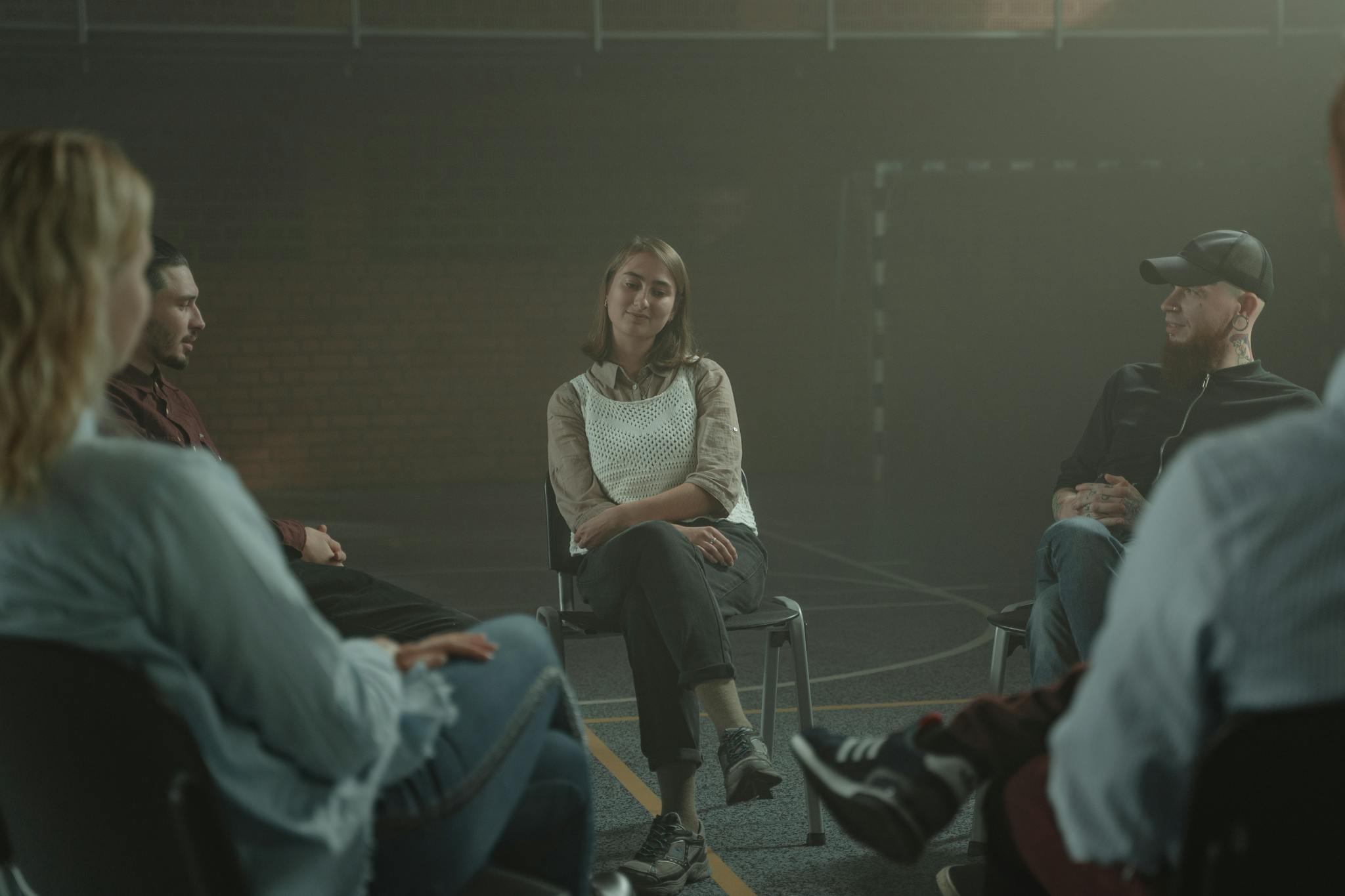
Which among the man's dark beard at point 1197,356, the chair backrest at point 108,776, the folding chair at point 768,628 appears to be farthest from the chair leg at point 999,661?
the chair backrest at point 108,776

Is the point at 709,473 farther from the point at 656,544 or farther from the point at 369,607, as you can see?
the point at 369,607

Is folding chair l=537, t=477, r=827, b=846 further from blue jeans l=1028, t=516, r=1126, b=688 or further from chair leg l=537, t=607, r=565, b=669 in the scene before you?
blue jeans l=1028, t=516, r=1126, b=688

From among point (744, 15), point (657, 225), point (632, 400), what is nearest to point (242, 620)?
point (632, 400)

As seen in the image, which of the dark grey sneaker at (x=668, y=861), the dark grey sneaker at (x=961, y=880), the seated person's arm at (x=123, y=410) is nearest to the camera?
the dark grey sneaker at (x=961, y=880)

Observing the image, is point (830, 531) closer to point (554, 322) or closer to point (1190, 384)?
point (554, 322)

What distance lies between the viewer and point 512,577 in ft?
20.7

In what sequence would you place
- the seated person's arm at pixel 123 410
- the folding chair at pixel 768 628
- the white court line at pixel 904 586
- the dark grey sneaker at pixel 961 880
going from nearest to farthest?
1. the dark grey sneaker at pixel 961 880
2. the seated person's arm at pixel 123 410
3. the folding chair at pixel 768 628
4. the white court line at pixel 904 586

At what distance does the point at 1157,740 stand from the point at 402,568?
5.92 m

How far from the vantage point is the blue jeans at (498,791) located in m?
1.30

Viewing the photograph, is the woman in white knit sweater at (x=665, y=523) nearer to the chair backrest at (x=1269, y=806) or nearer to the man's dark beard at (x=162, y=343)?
the man's dark beard at (x=162, y=343)

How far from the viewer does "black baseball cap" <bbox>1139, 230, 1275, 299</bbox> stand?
2938 mm

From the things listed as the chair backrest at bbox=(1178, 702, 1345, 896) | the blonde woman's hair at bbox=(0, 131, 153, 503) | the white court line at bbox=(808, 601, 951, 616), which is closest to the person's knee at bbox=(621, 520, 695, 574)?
the blonde woman's hair at bbox=(0, 131, 153, 503)

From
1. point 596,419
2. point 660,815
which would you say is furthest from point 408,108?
point 660,815

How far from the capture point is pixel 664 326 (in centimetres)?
316
